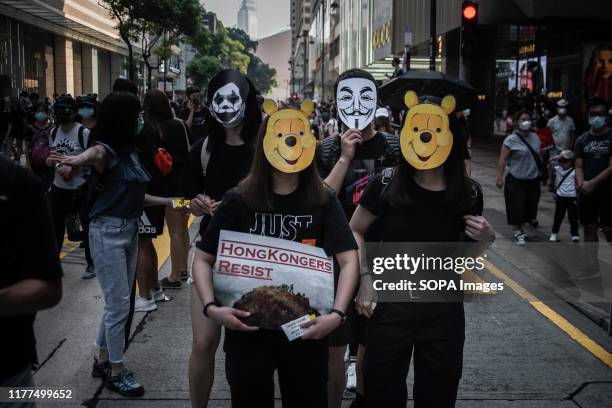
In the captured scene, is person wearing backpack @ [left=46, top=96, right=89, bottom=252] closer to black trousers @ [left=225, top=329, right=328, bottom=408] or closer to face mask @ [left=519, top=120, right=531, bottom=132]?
black trousers @ [left=225, top=329, right=328, bottom=408]

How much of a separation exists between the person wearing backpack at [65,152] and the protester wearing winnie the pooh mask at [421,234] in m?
4.56

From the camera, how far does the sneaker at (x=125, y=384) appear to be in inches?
187

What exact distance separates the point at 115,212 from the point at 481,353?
286cm

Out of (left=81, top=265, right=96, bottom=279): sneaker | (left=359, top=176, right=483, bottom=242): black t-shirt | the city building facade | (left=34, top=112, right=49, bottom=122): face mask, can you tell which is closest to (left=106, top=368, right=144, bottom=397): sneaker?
(left=359, top=176, right=483, bottom=242): black t-shirt

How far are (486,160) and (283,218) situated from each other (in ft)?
70.6

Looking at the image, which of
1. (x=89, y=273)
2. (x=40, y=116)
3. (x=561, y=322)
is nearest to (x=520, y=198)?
(x=561, y=322)

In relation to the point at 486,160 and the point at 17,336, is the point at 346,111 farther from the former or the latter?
the point at 486,160

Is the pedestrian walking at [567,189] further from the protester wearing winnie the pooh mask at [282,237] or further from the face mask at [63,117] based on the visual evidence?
the protester wearing winnie the pooh mask at [282,237]

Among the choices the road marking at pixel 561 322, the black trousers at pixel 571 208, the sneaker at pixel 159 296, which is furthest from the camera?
the black trousers at pixel 571 208

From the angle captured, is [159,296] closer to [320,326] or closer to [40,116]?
[320,326]

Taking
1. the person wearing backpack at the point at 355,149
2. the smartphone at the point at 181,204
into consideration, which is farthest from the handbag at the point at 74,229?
the person wearing backpack at the point at 355,149

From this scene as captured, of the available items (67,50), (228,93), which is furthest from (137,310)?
(67,50)

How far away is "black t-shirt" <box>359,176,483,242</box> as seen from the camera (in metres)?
3.40

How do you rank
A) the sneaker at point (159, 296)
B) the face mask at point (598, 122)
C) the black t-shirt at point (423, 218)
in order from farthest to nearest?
the face mask at point (598, 122)
the sneaker at point (159, 296)
the black t-shirt at point (423, 218)
